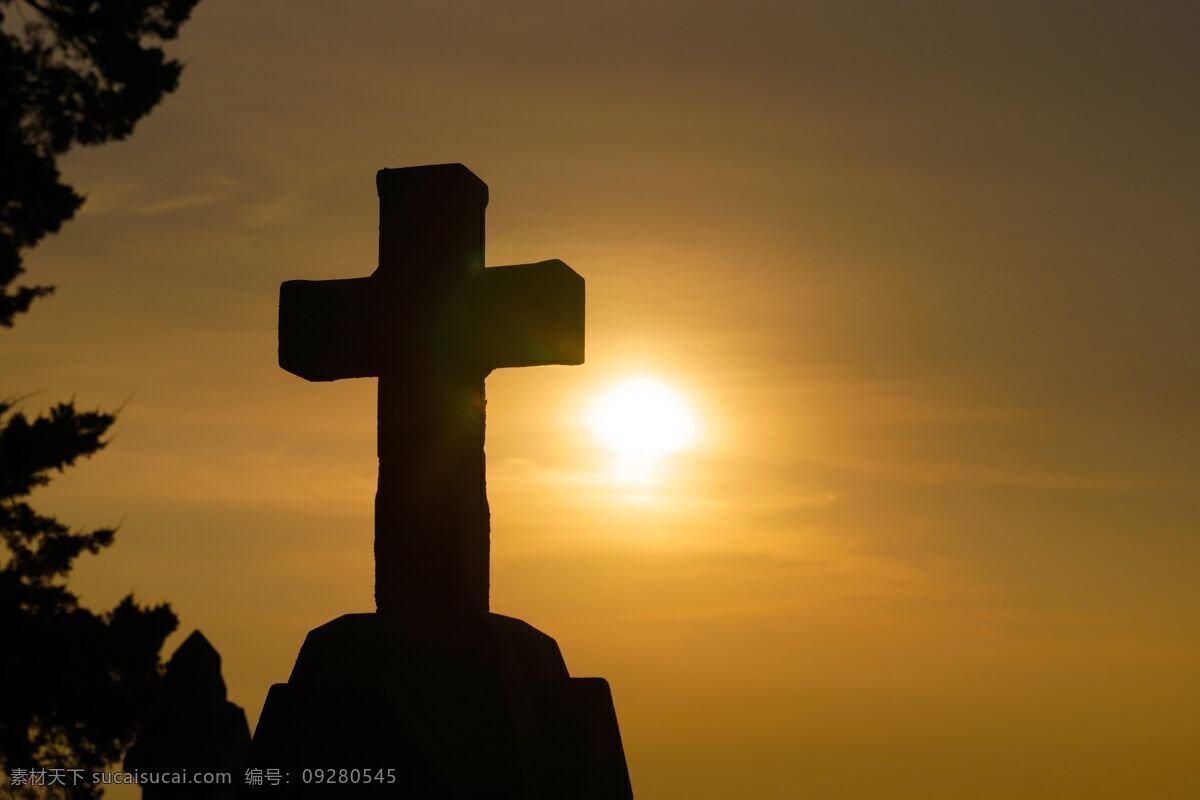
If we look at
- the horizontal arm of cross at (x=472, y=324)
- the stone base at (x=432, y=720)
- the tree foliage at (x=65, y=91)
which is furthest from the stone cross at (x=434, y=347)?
the tree foliage at (x=65, y=91)

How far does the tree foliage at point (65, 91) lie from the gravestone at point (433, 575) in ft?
21.8

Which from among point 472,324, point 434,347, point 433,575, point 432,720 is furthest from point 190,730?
point 472,324

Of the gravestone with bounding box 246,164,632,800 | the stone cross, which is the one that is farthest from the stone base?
the stone cross

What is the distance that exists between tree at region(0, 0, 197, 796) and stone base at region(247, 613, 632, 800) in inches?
322

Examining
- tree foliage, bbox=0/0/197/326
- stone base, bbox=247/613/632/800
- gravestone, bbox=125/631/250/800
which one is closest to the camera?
stone base, bbox=247/613/632/800

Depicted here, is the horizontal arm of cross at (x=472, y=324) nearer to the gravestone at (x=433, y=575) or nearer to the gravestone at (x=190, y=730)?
the gravestone at (x=433, y=575)

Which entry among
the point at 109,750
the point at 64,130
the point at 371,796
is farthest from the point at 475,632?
the point at 109,750

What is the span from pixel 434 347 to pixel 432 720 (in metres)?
1.85

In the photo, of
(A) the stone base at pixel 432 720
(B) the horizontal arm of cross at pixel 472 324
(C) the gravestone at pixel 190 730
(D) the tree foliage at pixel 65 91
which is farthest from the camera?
(D) the tree foliage at pixel 65 91

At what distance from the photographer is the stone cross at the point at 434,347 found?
6.80m

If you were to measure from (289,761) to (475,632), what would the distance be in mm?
974

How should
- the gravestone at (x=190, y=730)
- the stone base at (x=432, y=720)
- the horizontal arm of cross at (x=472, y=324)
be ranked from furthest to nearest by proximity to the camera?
the gravestone at (x=190, y=730), the horizontal arm of cross at (x=472, y=324), the stone base at (x=432, y=720)

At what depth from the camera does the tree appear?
12953 mm

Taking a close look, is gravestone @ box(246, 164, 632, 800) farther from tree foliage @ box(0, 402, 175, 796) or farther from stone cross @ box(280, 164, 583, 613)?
tree foliage @ box(0, 402, 175, 796)
